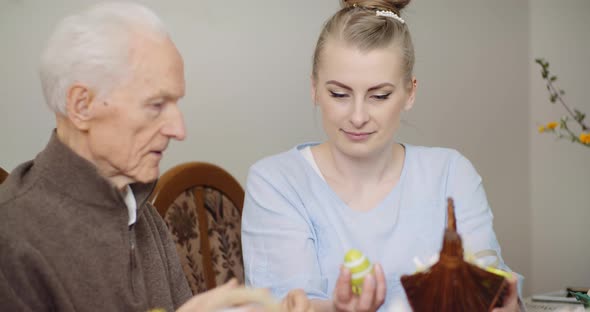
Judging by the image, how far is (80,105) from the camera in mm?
1282

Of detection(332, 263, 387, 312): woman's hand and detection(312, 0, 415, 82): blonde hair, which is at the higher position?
detection(312, 0, 415, 82): blonde hair

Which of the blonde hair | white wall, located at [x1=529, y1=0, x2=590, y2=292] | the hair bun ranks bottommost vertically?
white wall, located at [x1=529, y1=0, x2=590, y2=292]

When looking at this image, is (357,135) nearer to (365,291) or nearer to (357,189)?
(357,189)

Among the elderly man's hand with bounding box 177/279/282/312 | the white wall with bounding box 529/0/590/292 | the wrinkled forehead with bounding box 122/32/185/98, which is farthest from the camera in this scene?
the white wall with bounding box 529/0/590/292

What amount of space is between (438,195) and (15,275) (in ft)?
3.75

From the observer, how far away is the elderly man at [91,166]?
4.06 feet

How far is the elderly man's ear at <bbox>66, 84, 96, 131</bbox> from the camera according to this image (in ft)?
4.17

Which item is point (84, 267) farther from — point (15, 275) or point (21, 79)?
point (21, 79)

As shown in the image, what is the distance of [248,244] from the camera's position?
1917 millimetres

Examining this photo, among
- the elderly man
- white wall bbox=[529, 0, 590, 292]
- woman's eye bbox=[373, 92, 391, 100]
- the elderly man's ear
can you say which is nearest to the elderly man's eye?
Result: the elderly man

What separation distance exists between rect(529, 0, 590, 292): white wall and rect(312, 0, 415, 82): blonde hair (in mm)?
2345

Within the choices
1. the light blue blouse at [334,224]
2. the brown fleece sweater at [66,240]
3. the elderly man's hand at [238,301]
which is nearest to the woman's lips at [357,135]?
the light blue blouse at [334,224]

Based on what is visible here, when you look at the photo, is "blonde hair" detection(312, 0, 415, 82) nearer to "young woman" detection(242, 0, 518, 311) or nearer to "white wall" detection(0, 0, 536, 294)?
"young woman" detection(242, 0, 518, 311)

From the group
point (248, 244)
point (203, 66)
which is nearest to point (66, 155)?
point (248, 244)
